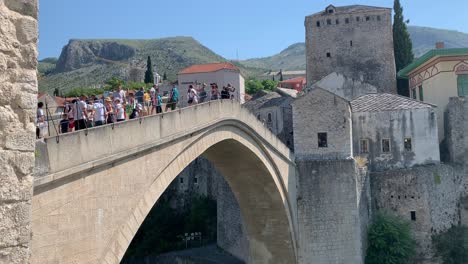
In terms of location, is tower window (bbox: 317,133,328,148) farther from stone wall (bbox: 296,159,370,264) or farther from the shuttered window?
the shuttered window

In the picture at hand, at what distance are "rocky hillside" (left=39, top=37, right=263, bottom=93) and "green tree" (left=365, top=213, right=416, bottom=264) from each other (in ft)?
243

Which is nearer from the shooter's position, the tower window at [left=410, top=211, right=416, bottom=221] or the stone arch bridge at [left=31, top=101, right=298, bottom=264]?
the stone arch bridge at [left=31, top=101, right=298, bottom=264]

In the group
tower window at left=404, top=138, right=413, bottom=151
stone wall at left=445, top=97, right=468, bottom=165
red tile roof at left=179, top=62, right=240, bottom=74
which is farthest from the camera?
red tile roof at left=179, top=62, right=240, bottom=74

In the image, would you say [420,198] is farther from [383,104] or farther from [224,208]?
[224,208]

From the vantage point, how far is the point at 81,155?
830 cm

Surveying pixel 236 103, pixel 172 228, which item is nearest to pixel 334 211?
pixel 236 103

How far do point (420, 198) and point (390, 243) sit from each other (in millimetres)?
2841

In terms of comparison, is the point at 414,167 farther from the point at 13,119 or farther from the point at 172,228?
the point at 13,119

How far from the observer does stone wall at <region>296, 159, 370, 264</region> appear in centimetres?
2147

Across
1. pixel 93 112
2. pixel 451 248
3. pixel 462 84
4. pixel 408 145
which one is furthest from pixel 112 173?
pixel 462 84

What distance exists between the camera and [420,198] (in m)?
24.0

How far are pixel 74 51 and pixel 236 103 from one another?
11512 cm

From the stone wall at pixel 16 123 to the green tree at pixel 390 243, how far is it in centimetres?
2064

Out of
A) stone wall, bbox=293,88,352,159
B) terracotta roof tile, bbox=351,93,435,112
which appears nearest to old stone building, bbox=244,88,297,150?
terracotta roof tile, bbox=351,93,435,112
